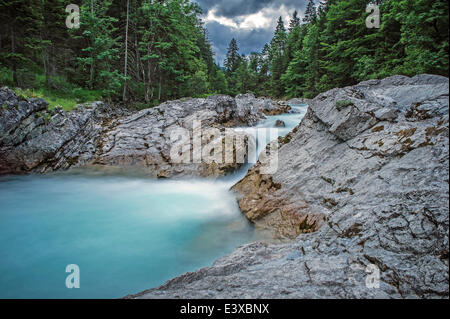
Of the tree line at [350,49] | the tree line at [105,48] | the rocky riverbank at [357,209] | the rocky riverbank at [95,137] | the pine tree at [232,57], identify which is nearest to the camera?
the rocky riverbank at [357,209]

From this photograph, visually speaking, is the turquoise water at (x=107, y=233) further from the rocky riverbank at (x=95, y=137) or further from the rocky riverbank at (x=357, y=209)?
the rocky riverbank at (x=357, y=209)

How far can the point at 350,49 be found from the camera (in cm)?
1659

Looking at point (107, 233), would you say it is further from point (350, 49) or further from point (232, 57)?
point (232, 57)

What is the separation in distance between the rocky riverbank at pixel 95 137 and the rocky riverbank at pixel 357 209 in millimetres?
3963

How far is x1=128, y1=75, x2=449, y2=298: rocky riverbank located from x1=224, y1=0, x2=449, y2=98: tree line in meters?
1.03

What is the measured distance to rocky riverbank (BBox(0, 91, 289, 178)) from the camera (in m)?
7.83

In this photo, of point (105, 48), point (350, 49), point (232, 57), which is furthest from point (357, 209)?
point (232, 57)

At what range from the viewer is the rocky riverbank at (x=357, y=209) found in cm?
225

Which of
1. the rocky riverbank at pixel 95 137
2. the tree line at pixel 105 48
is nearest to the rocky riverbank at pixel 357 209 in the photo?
the rocky riverbank at pixel 95 137

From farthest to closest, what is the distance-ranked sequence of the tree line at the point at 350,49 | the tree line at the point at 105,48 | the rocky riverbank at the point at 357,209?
the tree line at the point at 105,48 → the tree line at the point at 350,49 → the rocky riverbank at the point at 357,209

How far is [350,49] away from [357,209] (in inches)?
718
